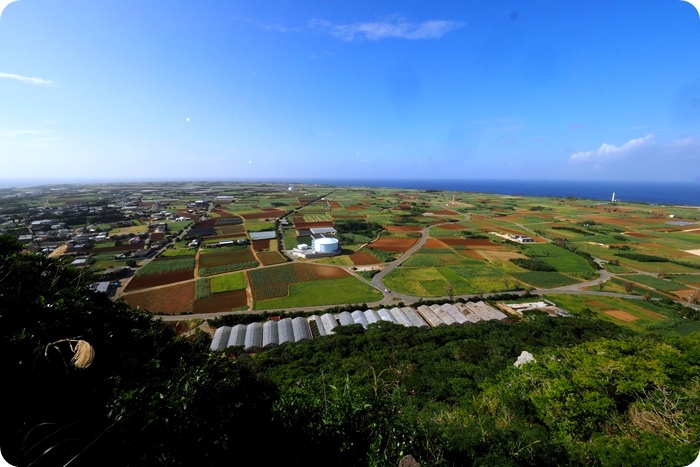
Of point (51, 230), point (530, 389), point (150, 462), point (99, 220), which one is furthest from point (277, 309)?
point (99, 220)

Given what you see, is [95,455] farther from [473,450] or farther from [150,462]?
[473,450]

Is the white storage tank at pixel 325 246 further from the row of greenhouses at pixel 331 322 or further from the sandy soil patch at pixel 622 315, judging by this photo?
the sandy soil patch at pixel 622 315

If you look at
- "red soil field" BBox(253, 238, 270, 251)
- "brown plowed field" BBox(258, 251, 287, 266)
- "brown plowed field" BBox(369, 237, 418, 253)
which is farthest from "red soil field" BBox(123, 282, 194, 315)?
"brown plowed field" BBox(369, 237, 418, 253)

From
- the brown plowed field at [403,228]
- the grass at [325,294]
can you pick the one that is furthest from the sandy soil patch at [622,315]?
the brown plowed field at [403,228]

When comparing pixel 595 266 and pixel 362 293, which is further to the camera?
pixel 595 266

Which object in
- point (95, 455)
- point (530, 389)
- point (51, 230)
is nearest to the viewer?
point (95, 455)

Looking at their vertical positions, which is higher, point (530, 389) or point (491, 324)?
point (530, 389)
